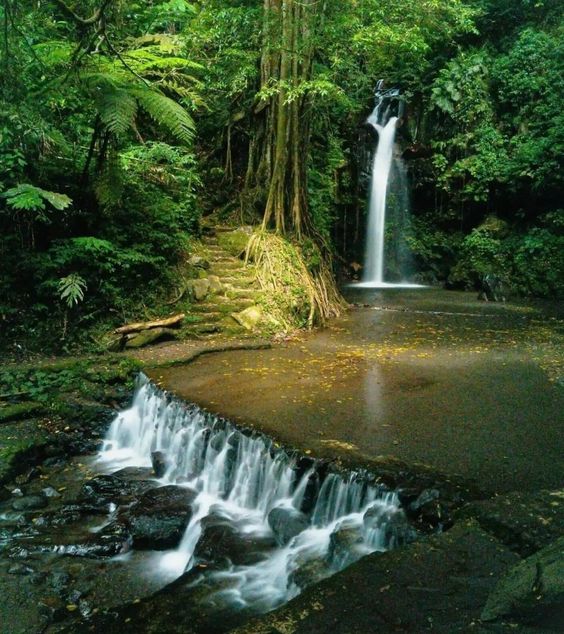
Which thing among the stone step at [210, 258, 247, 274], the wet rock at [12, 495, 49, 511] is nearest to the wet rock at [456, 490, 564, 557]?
the wet rock at [12, 495, 49, 511]

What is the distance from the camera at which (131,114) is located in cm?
659

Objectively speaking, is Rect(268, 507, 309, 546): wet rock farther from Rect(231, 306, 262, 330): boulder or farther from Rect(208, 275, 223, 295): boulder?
Rect(208, 275, 223, 295): boulder

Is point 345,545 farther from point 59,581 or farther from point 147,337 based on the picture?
point 147,337

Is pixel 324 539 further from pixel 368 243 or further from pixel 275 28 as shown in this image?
pixel 368 243

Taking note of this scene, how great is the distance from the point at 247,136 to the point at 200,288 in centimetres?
561

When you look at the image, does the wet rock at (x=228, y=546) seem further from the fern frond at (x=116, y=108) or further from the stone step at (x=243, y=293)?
the stone step at (x=243, y=293)

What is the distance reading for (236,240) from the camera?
11.0 meters

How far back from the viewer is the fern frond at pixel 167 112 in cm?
678

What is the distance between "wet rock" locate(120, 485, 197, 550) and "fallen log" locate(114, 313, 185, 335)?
11.3 feet

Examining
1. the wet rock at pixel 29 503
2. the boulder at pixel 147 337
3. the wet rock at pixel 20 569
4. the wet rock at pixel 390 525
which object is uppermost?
the boulder at pixel 147 337

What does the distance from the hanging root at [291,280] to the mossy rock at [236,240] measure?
0.38 metres

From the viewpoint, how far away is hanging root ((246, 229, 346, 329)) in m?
9.74

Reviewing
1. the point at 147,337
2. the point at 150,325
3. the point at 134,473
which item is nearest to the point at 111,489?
the point at 134,473

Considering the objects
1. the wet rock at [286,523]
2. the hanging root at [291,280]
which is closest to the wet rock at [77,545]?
the wet rock at [286,523]
